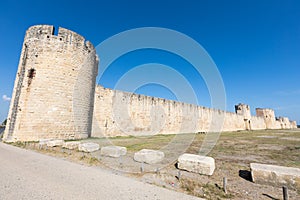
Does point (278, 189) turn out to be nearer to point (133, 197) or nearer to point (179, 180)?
point (179, 180)

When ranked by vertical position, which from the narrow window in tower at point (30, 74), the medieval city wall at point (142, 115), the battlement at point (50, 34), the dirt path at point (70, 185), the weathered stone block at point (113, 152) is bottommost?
the dirt path at point (70, 185)

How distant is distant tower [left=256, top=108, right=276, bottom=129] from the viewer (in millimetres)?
47000

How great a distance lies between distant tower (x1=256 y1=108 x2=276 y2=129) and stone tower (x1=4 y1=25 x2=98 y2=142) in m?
53.3

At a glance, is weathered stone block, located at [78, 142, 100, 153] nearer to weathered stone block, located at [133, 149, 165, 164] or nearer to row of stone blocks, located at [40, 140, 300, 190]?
row of stone blocks, located at [40, 140, 300, 190]

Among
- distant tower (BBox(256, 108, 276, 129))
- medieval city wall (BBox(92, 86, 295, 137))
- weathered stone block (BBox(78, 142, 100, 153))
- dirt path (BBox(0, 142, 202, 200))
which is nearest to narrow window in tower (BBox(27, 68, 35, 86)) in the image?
medieval city wall (BBox(92, 86, 295, 137))

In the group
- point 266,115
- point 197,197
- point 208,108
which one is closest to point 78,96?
point 197,197

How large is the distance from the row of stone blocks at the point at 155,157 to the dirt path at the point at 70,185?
1.35m

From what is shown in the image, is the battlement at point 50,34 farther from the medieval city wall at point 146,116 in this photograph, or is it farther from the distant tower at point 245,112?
the distant tower at point 245,112

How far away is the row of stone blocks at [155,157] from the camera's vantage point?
3.80 metres

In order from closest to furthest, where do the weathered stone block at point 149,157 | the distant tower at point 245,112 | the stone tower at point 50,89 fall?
the weathered stone block at point 149,157 < the stone tower at point 50,89 < the distant tower at point 245,112

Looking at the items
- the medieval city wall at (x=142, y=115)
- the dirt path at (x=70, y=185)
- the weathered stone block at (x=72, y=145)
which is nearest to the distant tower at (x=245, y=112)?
the medieval city wall at (x=142, y=115)

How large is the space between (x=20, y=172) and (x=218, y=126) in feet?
96.1

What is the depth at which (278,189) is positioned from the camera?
9.61ft

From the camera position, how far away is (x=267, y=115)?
156ft
